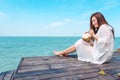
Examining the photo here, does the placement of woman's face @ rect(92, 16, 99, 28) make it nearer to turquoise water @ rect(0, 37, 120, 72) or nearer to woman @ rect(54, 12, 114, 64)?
woman @ rect(54, 12, 114, 64)

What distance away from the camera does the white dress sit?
4.29 m

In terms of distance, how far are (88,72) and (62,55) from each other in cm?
190

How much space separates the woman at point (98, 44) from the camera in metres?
4.29

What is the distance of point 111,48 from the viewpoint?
4.45 metres

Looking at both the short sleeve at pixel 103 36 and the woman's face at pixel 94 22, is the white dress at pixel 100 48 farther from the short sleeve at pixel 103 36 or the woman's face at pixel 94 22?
the woman's face at pixel 94 22

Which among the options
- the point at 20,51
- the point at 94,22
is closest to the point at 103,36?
the point at 94,22

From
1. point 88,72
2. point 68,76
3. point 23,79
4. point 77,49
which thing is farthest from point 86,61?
point 23,79

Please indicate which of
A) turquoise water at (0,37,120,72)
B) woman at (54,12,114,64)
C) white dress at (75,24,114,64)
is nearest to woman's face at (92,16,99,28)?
woman at (54,12,114,64)

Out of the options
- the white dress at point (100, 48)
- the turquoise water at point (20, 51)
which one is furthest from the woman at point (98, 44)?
the turquoise water at point (20, 51)

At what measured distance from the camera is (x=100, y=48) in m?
4.36

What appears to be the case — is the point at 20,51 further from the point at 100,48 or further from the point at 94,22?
the point at 100,48

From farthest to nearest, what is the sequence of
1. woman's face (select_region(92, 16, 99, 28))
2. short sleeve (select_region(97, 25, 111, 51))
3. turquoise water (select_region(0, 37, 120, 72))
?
turquoise water (select_region(0, 37, 120, 72)) → woman's face (select_region(92, 16, 99, 28)) → short sleeve (select_region(97, 25, 111, 51))

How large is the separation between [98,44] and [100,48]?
11 cm

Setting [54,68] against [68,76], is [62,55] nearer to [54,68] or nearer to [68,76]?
[54,68]
